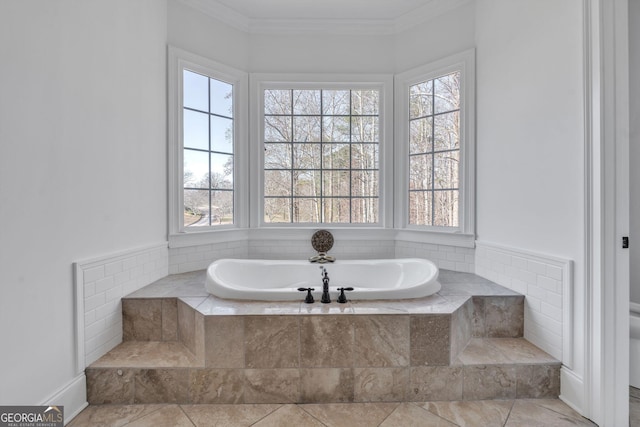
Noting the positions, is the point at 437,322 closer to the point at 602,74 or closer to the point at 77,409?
the point at 602,74

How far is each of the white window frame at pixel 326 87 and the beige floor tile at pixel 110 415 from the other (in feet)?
5.54

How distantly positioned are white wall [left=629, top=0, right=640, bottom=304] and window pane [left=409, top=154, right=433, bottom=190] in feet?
4.33

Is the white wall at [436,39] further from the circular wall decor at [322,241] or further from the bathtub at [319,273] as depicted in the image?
the bathtub at [319,273]

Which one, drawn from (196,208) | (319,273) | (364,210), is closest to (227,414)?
(319,273)

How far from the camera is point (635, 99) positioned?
1.92 m

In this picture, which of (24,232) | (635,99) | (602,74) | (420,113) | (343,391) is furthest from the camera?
(420,113)

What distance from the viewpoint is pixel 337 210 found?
3.11 m

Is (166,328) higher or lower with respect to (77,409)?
higher

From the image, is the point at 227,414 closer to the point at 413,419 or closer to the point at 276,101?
the point at 413,419

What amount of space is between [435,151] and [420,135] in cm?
22

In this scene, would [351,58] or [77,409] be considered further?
[351,58]

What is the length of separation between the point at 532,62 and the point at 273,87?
83.8 inches

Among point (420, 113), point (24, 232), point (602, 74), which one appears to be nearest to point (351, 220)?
point (420, 113)

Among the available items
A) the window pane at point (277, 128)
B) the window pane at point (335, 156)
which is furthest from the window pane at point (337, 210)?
the window pane at point (277, 128)
